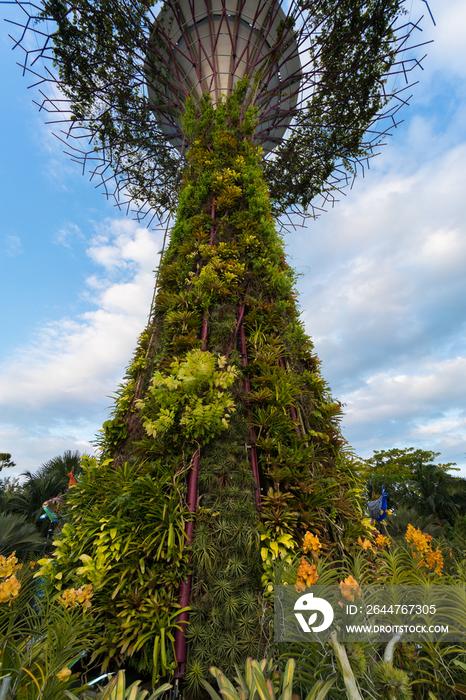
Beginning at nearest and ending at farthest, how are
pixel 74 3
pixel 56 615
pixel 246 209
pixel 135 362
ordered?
pixel 56 615 → pixel 135 362 → pixel 246 209 → pixel 74 3

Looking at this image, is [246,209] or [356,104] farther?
[356,104]

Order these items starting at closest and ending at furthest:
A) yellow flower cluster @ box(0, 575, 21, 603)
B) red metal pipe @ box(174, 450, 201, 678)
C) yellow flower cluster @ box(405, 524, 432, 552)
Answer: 1. yellow flower cluster @ box(0, 575, 21, 603)
2. red metal pipe @ box(174, 450, 201, 678)
3. yellow flower cluster @ box(405, 524, 432, 552)

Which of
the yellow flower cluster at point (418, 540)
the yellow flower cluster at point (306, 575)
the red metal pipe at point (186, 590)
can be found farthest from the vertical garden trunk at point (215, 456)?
the yellow flower cluster at point (306, 575)

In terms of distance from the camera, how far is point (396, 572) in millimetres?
2379

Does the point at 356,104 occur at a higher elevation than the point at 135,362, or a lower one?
higher

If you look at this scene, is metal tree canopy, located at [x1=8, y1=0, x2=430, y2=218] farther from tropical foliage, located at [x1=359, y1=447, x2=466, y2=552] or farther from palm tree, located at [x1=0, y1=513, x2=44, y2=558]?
tropical foliage, located at [x1=359, y1=447, x2=466, y2=552]

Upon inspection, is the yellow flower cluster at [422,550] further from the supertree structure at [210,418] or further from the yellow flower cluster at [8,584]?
the yellow flower cluster at [8,584]

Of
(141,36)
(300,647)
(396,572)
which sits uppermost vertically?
(141,36)

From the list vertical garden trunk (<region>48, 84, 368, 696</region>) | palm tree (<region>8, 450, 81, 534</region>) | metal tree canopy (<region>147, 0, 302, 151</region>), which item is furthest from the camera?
palm tree (<region>8, 450, 81, 534</region>)

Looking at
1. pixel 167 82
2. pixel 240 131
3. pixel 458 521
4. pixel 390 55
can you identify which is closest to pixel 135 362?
pixel 240 131

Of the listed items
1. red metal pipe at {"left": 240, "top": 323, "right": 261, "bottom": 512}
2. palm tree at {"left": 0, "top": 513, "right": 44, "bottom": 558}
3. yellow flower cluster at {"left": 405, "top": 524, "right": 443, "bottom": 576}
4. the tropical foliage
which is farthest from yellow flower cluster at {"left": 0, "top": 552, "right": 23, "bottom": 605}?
the tropical foliage

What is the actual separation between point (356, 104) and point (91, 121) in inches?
277

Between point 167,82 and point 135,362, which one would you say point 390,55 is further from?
point 135,362

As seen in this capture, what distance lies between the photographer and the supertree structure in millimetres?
2689
